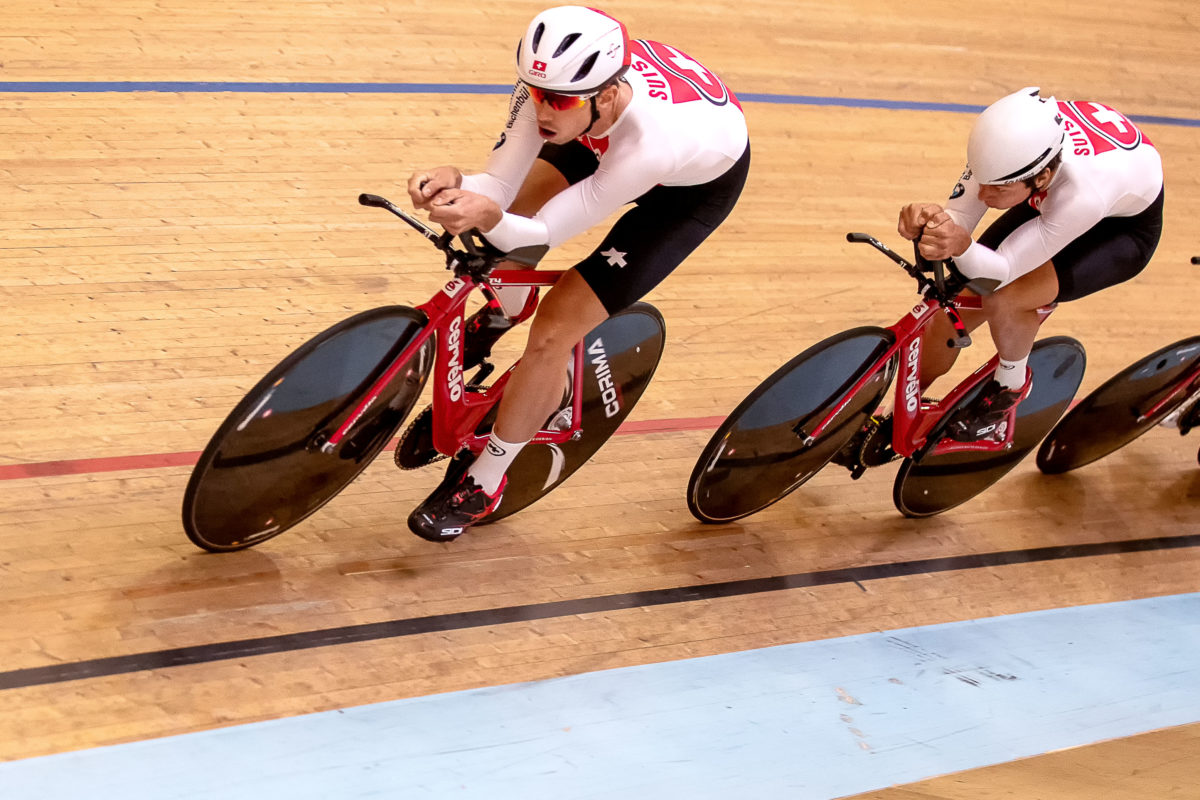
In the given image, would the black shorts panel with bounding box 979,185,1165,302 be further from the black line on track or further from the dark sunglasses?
the dark sunglasses

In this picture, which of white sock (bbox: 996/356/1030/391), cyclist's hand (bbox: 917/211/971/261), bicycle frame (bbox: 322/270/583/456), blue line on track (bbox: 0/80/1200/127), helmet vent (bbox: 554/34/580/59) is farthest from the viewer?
blue line on track (bbox: 0/80/1200/127)

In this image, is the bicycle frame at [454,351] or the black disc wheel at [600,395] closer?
the bicycle frame at [454,351]

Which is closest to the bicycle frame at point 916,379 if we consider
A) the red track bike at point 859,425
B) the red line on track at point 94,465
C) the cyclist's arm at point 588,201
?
the red track bike at point 859,425

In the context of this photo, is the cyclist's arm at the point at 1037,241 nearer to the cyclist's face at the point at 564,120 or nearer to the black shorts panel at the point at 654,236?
the black shorts panel at the point at 654,236

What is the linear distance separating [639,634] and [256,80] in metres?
2.79

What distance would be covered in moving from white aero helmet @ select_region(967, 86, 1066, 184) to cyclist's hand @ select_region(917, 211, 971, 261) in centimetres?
13

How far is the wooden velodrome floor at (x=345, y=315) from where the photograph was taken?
2566mm

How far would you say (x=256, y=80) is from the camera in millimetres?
4520

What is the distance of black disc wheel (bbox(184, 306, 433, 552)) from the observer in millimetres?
2438

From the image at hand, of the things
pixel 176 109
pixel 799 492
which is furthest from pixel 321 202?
pixel 799 492

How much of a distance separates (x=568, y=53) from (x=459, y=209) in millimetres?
350

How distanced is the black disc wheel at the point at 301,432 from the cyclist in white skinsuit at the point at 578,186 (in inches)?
10.2

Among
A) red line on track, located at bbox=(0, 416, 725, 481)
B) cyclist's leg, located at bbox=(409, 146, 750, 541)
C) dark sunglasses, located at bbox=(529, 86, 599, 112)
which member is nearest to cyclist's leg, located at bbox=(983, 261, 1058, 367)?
cyclist's leg, located at bbox=(409, 146, 750, 541)

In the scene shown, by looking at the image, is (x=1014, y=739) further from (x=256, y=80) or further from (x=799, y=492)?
(x=256, y=80)
